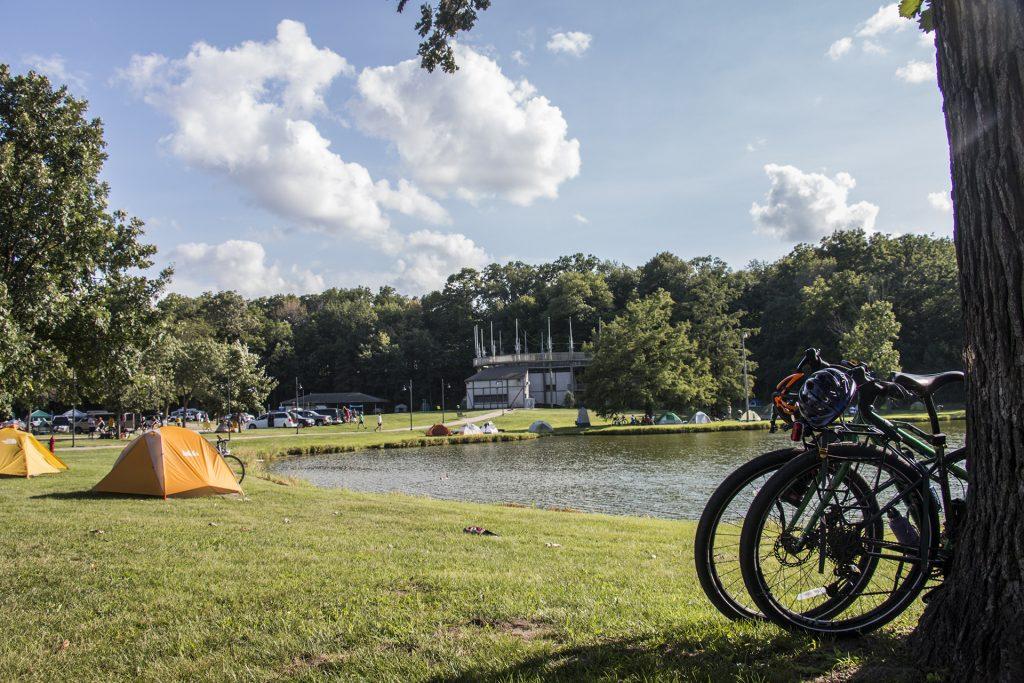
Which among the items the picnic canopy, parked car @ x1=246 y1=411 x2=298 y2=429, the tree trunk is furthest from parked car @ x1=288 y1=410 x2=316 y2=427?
the tree trunk

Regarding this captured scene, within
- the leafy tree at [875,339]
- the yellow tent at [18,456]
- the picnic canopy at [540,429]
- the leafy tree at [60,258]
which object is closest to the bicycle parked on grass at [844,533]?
the leafy tree at [60,258]

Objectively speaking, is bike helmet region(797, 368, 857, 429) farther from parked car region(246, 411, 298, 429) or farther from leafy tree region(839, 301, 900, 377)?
parked car region(246, 411, 298, 429)

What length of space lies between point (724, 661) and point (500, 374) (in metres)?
70.3

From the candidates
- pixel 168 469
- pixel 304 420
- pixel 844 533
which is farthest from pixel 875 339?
pixel 844 533

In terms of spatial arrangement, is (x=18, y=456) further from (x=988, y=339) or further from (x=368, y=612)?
(x=988, y=339)

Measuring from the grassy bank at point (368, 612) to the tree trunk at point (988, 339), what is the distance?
29 centimetres

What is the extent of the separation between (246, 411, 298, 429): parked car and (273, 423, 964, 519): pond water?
71.6 ft

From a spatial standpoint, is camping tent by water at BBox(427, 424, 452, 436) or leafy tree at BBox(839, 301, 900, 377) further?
leafy tree at BBox(839, 301, 900, 377)

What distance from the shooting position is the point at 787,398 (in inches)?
115

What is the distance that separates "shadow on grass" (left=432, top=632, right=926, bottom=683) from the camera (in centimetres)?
220

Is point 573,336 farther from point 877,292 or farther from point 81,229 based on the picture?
point 81,229

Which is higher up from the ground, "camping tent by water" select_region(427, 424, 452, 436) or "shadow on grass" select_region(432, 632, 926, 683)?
"shadow on grass" select_region(432, 632, 926, 683)

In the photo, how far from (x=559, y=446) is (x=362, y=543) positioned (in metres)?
26.1

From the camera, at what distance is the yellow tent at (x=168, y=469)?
1035cm
